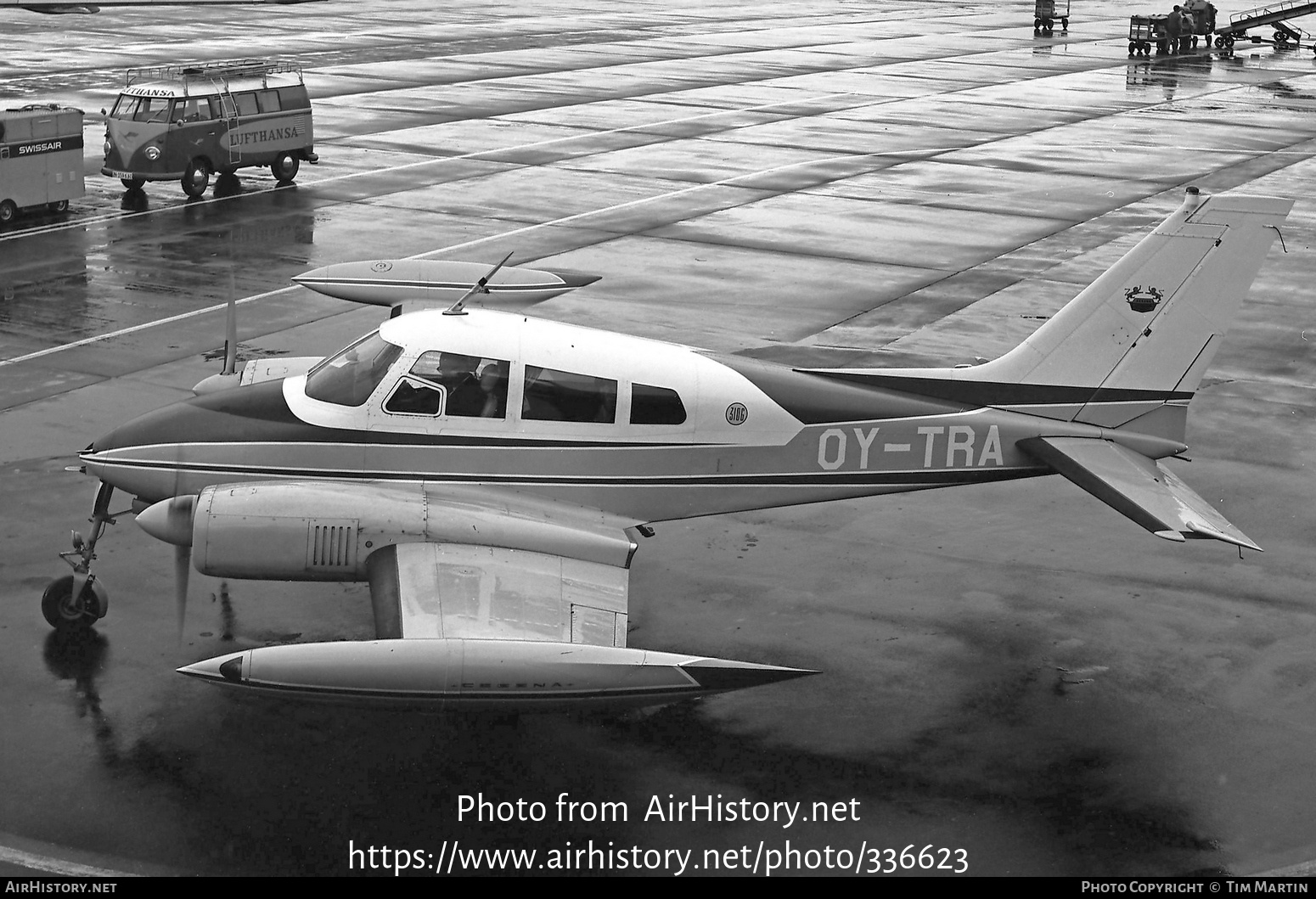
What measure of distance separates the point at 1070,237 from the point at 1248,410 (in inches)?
468

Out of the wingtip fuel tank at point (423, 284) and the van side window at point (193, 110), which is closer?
the wingtip fuel tank at point (423, 284)

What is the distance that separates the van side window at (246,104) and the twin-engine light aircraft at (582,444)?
75.2ft

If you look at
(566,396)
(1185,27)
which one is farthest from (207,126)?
(1185,27)

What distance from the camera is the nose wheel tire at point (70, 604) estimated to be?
13695 mm

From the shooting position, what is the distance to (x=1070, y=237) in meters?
32.5

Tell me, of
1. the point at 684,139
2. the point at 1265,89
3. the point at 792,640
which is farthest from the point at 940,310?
the point at 1265,89

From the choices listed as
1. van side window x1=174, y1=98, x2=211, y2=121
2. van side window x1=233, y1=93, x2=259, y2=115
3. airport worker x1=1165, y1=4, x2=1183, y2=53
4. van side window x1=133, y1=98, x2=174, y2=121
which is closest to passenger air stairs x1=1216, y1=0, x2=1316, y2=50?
airport worker x1=1165, y1=4, x2=1183, y2=53

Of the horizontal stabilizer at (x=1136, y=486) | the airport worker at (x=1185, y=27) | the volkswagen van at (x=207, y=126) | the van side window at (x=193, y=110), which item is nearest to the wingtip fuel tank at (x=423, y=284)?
the horizontal stabilizer at (x=1136, y=486)

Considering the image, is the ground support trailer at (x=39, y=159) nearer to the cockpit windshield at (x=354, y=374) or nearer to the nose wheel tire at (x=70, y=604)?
the nose wheel tire at (x=70, y=604)

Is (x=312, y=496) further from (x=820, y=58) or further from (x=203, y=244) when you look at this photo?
(x=820, y=58)

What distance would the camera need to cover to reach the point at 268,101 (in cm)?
3566

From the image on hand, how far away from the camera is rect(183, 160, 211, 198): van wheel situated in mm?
33938

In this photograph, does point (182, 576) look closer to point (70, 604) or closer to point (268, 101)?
point (70, 604)

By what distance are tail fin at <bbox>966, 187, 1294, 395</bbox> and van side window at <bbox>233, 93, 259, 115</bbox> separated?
25384 mm
